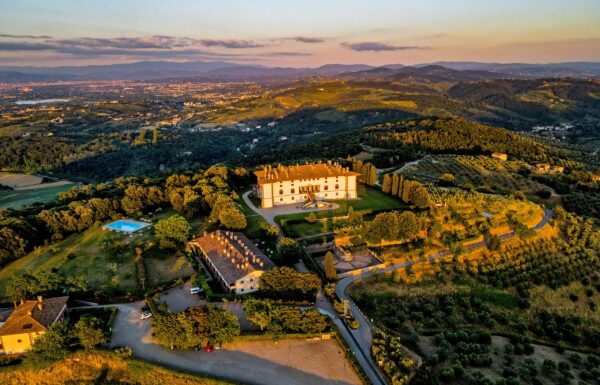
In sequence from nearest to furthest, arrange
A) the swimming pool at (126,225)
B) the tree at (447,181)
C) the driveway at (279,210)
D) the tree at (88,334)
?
the tree at (88,334) → the swimming pool at (126,225) → the driveway at (279,210) → the tree at (447,181)

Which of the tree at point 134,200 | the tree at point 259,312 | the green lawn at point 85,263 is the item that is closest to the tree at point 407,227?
the tree at point 259,312

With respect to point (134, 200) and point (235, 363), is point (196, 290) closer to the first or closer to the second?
point (235, 363)

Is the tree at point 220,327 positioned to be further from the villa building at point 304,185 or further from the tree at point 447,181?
the tree at point 447,181

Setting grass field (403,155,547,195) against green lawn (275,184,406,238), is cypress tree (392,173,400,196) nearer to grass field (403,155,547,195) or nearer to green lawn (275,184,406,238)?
green lawn (275,184,406,238)

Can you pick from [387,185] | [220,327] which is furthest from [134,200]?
[387,185]

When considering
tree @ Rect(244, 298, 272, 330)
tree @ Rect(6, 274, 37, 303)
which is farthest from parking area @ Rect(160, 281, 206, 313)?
tree @ Rect(6, 274, 37, 303)
